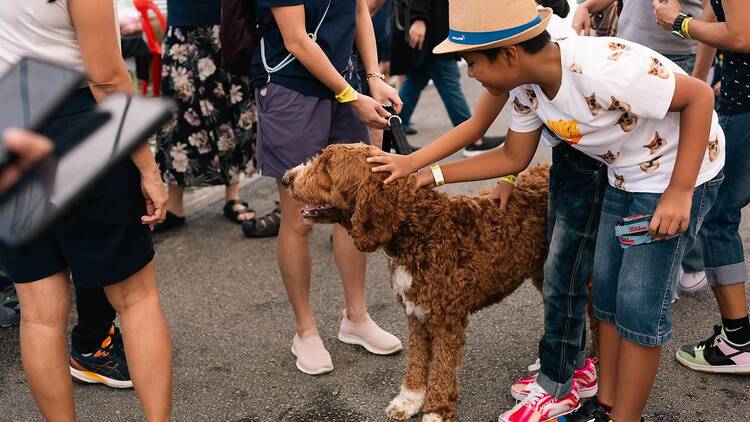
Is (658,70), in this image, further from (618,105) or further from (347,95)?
(347,95)

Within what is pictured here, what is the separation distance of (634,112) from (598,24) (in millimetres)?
2546

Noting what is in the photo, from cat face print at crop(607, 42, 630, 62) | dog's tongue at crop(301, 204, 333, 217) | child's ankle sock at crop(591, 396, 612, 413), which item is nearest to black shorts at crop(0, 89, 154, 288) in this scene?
dog's tongue at crop(301, 204, 333, 217)

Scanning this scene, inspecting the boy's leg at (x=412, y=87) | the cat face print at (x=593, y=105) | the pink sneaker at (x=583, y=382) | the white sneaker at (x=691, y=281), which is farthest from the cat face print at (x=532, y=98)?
the boy's leg at (x=412, y=87)

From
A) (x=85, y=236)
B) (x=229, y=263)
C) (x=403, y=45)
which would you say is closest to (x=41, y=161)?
(x=85, y=236)

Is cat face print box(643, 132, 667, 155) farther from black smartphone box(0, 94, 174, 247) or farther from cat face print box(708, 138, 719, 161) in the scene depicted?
black smartphone box(0, 94, 174, 247)

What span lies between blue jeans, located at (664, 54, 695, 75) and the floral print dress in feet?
8.67

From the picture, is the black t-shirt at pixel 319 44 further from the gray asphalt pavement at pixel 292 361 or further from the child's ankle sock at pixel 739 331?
the child's ankle sock at pixel 739 331

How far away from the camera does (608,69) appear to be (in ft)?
7.77

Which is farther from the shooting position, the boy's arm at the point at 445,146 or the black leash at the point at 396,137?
the black leash at the point at 396,137

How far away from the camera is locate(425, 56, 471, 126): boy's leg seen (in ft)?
21.9

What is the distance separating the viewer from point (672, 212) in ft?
7.92

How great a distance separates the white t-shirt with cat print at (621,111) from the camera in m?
2.35

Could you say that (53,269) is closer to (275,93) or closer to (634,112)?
(275,93)

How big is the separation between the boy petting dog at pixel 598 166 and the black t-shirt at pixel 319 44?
694 mm
